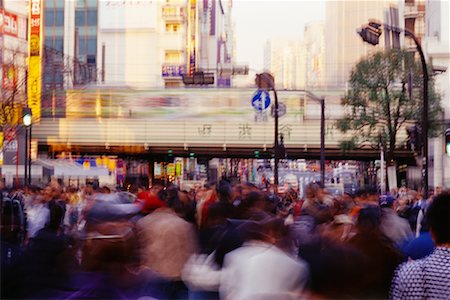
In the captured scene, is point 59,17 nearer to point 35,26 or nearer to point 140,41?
point 140,41

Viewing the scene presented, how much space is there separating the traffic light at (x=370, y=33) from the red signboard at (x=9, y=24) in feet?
112

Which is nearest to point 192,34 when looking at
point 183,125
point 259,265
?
point 183,125

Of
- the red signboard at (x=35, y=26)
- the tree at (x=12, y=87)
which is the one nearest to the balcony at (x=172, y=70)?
the tree at (x=12, y=87)

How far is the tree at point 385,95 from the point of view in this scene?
40.5 meters

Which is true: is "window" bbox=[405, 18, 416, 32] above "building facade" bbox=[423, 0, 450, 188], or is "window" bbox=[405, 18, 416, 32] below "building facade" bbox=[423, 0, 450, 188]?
above

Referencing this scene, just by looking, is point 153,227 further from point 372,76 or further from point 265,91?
point 372,76

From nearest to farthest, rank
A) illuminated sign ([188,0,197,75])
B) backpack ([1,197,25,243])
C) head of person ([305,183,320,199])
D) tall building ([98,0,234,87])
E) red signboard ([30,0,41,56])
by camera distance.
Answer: backpack ([1,197,25,243])
head of person ([305,183,320,199])
red signboard ([30,0,41,56])
tall building ([98,0,234,87])
illuminated sign ([188,0,197,75])

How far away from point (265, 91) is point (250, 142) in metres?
19.0

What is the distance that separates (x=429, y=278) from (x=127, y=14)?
2842 inches

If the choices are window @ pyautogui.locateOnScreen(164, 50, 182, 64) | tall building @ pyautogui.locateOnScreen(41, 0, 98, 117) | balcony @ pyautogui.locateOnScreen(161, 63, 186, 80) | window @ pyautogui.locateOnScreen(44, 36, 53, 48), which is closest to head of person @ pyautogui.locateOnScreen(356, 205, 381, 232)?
balcony @ pyautogui.locateOnScreen(161, 63, 186, 80)

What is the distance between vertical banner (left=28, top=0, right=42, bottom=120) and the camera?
1837 inches

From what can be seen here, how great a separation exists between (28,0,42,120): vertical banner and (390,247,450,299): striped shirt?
144 ft

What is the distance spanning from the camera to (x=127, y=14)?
7444cm

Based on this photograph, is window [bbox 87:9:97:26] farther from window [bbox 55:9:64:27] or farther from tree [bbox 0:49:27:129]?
tree [bbox 0:49:27:129]
